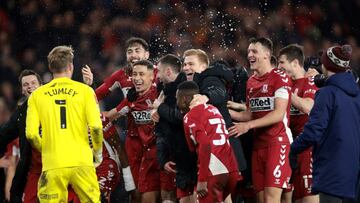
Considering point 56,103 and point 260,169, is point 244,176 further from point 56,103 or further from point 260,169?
point 56,103

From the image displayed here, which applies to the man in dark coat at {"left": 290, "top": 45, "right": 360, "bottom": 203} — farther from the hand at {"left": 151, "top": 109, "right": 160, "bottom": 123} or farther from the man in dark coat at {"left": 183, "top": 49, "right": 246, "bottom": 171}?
the hand at {"left": 151, "top": 109, "right": 160, "bottom": 123}

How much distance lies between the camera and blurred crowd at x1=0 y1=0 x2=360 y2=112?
43.9ft

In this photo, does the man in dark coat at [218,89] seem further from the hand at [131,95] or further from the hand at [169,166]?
the hand at [131,95]

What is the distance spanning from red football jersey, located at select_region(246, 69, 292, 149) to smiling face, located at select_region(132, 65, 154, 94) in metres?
1.27

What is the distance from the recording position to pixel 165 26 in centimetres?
1393

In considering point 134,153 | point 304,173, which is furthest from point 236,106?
point 134,153

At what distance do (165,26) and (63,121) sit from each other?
7106mm

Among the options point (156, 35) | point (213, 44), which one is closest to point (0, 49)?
point (156, 35)

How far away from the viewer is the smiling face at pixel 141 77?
8.74m

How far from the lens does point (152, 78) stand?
8.91 meters

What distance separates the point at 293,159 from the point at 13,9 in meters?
8.66

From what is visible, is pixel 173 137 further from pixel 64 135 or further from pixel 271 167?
pixel 64 135

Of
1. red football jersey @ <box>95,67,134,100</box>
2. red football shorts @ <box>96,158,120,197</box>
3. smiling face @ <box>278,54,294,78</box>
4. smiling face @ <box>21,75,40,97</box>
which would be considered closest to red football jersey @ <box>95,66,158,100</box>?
red football jersey @ <box>95,67,134,100</box>

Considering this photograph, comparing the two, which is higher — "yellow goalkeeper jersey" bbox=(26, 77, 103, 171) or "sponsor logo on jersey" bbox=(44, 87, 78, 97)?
"sponsor logo on jersey" bbox=(44, 87, 78, 97)
